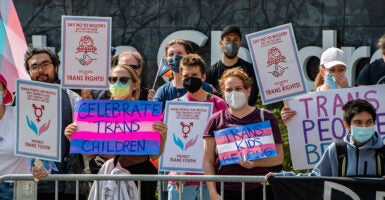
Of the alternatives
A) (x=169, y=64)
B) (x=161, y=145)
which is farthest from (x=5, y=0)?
(x=161, y=145)

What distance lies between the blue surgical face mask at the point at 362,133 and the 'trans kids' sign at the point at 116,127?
1.71 metres

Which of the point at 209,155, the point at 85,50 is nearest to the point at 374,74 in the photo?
the point at 209,155

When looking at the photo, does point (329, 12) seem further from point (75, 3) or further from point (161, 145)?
point (161, 145)

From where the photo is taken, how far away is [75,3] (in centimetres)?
1688

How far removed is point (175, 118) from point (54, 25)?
6.41 meters

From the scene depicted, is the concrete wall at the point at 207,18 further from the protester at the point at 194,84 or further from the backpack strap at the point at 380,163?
the backpack strap at the point at 380,163

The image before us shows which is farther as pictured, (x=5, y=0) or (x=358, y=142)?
(x=5, y=0)

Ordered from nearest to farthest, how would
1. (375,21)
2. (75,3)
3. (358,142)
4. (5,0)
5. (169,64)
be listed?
(358,142), (169,64), (5,0), (375,21), (75,3)

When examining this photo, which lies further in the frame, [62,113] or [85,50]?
[85,50]

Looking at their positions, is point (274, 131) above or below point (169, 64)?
below

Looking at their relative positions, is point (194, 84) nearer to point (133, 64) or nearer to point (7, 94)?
point (133, 64)

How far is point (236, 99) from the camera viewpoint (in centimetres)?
1041

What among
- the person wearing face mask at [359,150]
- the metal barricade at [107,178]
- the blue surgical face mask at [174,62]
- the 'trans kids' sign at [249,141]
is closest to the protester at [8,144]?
the metal barricade at [107,178]

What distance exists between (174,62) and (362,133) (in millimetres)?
2390
